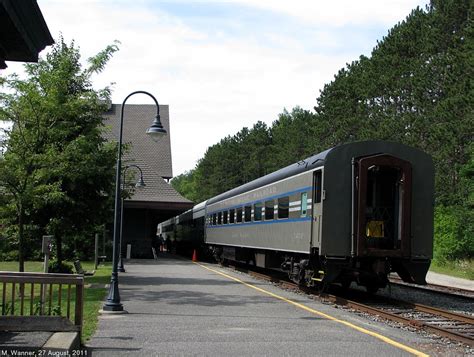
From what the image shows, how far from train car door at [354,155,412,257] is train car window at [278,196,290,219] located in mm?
2737

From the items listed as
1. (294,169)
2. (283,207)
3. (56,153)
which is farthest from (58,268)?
(294,169)

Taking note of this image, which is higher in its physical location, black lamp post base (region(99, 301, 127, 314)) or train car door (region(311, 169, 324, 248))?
train car door (region(311, 169, 324, 248))

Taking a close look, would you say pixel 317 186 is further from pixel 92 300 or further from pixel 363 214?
pixel 92 300

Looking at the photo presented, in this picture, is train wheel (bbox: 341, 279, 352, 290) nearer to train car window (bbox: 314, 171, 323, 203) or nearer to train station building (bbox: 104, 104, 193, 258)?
train car window (bbox: 314, 171, 323, 203)

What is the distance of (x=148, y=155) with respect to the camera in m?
46.0

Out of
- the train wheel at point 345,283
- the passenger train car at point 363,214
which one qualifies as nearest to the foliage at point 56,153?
the passenger train car at point 363,214

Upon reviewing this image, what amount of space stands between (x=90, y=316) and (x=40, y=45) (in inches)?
255

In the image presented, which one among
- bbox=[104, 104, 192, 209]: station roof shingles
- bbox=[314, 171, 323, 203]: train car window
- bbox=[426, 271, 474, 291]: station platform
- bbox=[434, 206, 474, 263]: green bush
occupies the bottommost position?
bbox=[426, 271, 474, 291]: station platform

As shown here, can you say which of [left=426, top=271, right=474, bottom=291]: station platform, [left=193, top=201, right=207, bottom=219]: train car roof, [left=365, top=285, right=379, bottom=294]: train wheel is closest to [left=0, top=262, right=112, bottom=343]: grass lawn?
[left=365, top=285, right=379, bottom=294]: train wheel

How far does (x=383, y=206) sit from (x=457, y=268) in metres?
16.2

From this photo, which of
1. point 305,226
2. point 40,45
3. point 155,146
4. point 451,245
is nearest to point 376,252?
point 305,226

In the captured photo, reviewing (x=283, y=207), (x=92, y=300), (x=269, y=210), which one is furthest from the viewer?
(x=269, y=210)

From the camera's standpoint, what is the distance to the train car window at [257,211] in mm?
20094

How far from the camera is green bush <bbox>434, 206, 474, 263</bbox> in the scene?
30.4 meters
